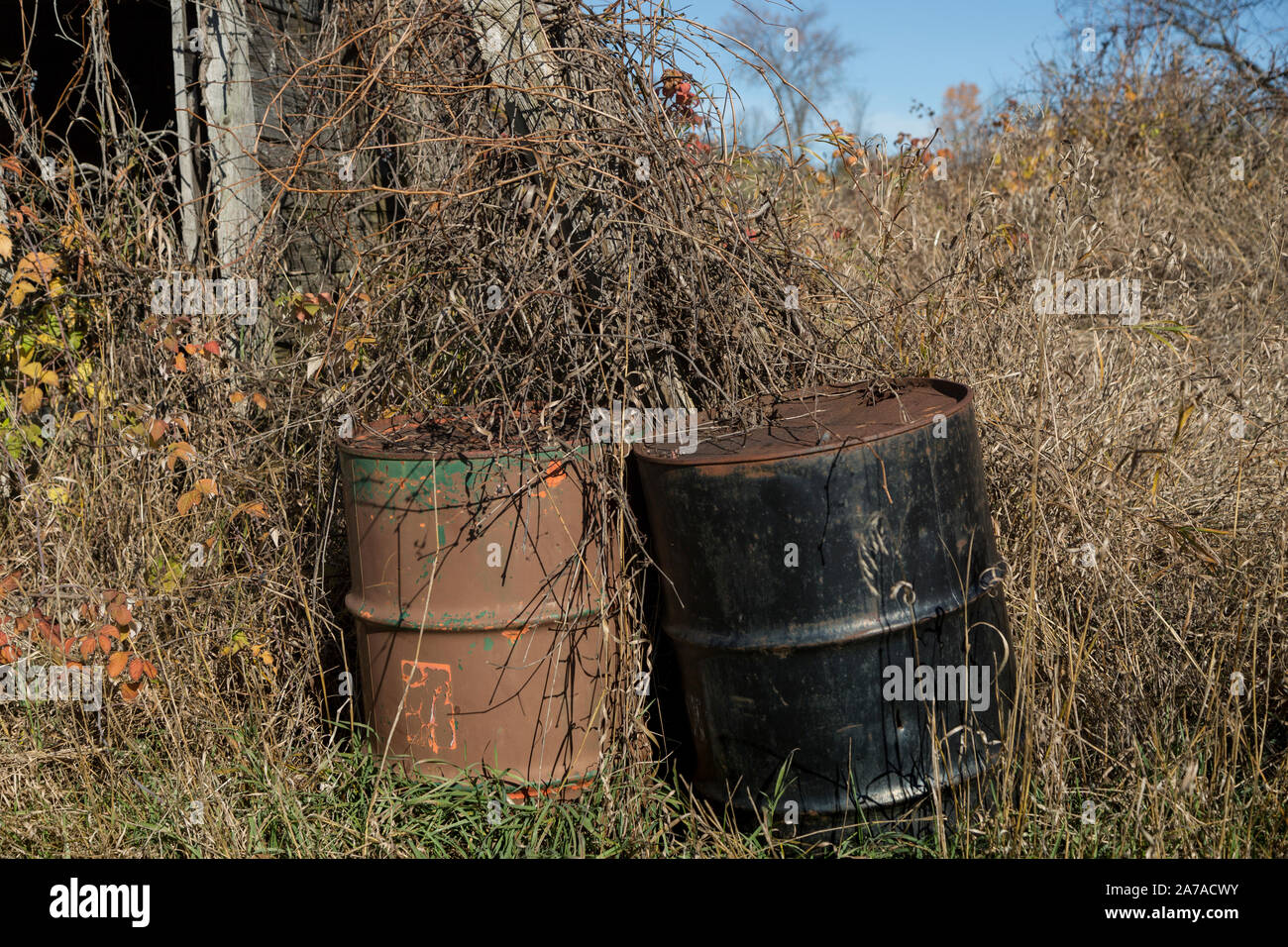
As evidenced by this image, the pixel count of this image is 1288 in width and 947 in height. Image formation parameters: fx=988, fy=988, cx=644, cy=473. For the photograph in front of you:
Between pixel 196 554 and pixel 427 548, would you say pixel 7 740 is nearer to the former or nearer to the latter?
pixel 196 554

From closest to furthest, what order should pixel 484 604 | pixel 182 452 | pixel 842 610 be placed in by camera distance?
1. pixel 842 610
2. pixel 484 604
3. pixel 182 452

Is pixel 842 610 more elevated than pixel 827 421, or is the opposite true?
pixel 827 421

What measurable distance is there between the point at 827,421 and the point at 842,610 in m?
0.53

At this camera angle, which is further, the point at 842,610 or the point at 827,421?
the point at 827,421

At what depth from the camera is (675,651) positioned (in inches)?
97.7

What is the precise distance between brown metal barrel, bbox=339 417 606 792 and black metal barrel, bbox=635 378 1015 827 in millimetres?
293

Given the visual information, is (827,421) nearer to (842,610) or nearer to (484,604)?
(842,610)

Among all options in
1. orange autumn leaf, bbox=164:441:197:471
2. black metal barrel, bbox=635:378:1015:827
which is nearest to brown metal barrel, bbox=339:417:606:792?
black metal barrel, bbox=635:378:1015:827

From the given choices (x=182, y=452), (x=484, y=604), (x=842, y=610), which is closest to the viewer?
(x=842, y=610)

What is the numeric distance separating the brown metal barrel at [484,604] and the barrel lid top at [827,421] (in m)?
0.32

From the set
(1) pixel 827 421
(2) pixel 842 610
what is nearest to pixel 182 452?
(1) pixel 827 421

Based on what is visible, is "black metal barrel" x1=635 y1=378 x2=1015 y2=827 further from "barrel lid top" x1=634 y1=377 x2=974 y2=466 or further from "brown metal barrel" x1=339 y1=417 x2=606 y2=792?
"brown metal barrel" x1=339 y1=417 x2=606 y2=792

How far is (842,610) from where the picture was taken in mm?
2180
